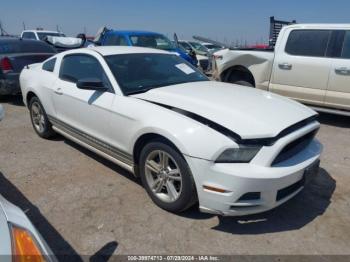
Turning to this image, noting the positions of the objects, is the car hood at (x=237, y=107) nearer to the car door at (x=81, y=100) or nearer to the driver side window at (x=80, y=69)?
the car door at (x=81, y=100)

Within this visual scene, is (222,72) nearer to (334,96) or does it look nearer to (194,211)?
(334,96)

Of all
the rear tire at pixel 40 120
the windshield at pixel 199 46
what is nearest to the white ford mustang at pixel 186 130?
the rear tire at pixel 40 120

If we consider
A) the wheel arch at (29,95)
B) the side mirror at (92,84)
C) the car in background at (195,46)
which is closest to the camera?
the side mirror at (92,84)

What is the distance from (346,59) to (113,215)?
4.92m

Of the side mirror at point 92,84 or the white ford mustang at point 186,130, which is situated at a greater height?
the side mirror at point 92,84

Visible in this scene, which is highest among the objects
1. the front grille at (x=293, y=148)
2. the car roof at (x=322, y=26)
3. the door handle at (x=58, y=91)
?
the car roof at (x=322, y=26)

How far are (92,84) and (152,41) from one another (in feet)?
23.8

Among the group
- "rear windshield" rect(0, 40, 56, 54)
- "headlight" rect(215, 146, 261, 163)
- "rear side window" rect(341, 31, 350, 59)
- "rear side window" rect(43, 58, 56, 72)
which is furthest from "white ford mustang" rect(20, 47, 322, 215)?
"rear windshield" rect(0, 40, 56, 54)

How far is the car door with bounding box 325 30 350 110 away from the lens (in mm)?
5730

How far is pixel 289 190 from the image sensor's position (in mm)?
2891

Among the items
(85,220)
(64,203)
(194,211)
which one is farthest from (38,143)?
(194,211)

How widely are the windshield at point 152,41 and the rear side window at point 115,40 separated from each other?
27 cm

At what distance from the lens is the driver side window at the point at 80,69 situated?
387 cm

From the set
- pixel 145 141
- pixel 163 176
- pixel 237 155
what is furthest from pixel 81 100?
pixel 237 155
